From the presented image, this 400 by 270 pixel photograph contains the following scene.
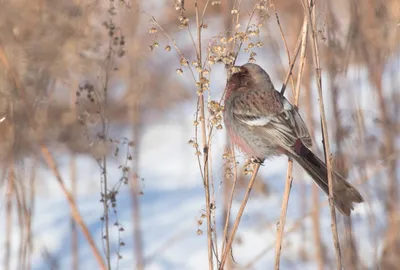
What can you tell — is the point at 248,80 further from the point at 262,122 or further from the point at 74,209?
the point at 74,209

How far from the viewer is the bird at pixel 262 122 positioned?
2.53m

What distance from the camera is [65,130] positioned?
14.8 feet

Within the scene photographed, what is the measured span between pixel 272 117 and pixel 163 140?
3.87 meters

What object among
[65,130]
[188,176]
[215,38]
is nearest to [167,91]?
[188,176]

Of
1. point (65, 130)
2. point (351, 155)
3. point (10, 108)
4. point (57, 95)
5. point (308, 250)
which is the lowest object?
point (308, 250)

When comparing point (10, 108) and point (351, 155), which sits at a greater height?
point (10, 108)

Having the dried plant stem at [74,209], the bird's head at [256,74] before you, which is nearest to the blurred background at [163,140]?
the dried plant stem at [74,209]

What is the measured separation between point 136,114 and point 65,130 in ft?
4.27

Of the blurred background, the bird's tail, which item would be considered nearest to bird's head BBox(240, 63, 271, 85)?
the blurred background

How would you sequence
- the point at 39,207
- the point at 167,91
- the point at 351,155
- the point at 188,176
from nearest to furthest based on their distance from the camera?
the point at 351,155 → the point at 39,207 → the point at 188,176 → the point at 167,91

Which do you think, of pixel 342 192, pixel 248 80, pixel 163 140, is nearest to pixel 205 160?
pixel 342 192

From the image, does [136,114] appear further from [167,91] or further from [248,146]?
[167,91]

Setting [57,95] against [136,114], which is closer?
[136,114]

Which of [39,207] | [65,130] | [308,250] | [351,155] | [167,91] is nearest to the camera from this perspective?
[351,155]
